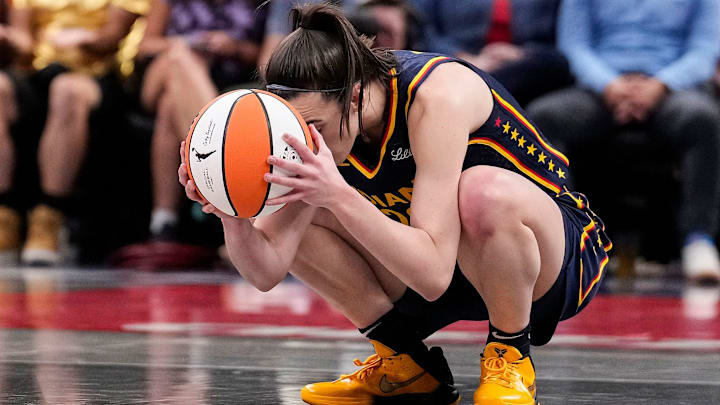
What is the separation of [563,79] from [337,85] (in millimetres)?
3726

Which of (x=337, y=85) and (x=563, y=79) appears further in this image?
(x=563, y=79)

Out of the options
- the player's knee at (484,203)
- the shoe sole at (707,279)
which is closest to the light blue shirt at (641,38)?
the shoe sole at (707,279)

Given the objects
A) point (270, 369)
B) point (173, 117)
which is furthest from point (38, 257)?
point (270, 369)

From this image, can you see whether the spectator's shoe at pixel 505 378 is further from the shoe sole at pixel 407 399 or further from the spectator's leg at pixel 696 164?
the spectator's leg at pixel 696 164

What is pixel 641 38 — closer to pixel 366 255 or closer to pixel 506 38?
pixel 506 38

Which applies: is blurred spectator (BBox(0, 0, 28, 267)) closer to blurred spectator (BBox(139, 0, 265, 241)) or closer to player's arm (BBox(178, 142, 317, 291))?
blurred spectator (BBox(139, 0, 265, 241))

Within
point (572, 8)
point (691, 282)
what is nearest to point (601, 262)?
point (691, 282)

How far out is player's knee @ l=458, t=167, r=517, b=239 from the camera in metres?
2.05

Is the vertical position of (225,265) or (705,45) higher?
(705,45)

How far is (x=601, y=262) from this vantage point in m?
2.45

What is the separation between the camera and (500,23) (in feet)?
19.1

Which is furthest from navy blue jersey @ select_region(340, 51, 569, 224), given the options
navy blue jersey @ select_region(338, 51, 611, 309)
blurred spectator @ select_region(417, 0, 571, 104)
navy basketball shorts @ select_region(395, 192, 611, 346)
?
blurred spectator @ select_region(417, 0, 571, 104)

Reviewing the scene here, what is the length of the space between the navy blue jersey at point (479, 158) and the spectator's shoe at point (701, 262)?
9.54 feet

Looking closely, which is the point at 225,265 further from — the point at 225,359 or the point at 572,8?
the point at 225,359
